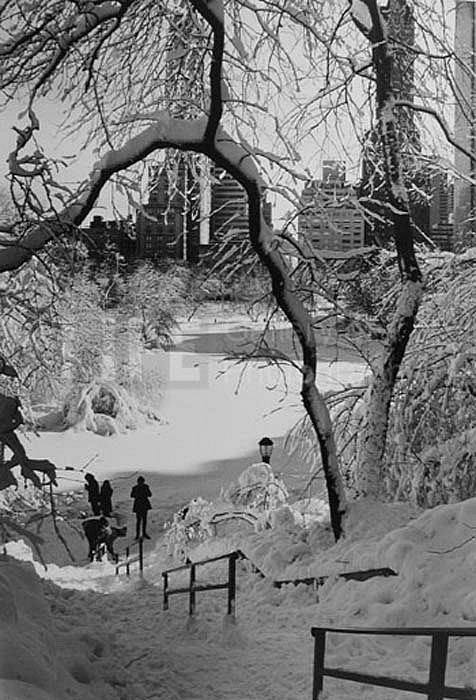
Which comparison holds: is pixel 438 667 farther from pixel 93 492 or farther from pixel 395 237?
pixel 93 492

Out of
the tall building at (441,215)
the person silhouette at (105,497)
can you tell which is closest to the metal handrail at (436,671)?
the tall building at (441,215)

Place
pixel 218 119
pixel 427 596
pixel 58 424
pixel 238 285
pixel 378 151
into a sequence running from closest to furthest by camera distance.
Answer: pixel 427 596 → pixel 218 119 → pixel 378 151 → pixel 238 285 → pixel 58 424

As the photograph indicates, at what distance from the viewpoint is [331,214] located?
7.23 meters

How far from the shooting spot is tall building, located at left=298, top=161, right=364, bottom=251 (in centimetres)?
672

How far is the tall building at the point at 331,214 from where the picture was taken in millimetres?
6723

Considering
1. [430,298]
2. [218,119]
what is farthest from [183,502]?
[218,119]

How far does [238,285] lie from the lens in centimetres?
788

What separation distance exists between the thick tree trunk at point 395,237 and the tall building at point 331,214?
39cm

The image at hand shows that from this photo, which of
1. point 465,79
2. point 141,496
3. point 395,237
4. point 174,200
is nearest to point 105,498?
point 141,496

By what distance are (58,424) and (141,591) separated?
19.2 metres

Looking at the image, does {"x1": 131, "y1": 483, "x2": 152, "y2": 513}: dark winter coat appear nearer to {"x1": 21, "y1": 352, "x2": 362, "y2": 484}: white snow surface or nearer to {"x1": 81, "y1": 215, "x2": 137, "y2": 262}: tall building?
{"x1": 21, "y1": 352, "x2": 362, "y2": 484}: white snow surface

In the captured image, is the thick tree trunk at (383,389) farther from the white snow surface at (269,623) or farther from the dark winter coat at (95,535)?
the dark winter coat at (95,535)

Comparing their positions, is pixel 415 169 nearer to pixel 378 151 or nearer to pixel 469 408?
pixel 378 151

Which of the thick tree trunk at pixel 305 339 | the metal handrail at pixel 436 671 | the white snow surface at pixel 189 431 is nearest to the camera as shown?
the metal handrail at pixel 436 671
